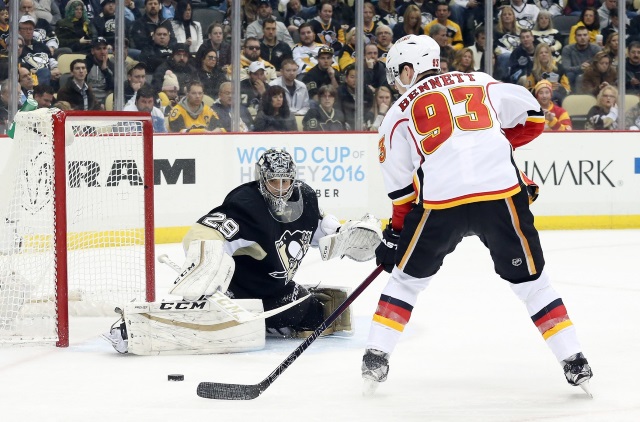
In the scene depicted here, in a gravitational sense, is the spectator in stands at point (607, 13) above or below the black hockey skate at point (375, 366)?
above

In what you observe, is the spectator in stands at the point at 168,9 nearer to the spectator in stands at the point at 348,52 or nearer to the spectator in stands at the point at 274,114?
the spectator in stands at the point at 274,114

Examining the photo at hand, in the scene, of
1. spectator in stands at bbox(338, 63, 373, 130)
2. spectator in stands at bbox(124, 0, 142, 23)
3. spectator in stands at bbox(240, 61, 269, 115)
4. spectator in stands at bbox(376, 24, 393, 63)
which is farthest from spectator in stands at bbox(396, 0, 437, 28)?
spectator in stands at bbox(124, 0, 142, 23)

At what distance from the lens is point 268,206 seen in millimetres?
4355

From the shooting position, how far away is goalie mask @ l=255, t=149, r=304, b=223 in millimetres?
4277

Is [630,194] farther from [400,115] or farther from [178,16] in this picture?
[400,115]

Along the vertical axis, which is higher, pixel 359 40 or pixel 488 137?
pixel 359 40

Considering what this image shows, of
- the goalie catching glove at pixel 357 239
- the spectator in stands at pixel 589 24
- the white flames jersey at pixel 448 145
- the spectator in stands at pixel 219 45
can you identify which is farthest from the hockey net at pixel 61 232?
the spectator in stands at pixel 589 24

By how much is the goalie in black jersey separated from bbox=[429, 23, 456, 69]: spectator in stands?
5.01 metres

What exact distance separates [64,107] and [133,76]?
0.52 meters

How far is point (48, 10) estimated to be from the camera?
771 cm

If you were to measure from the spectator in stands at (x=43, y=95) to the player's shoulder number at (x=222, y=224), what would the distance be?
12.1ft

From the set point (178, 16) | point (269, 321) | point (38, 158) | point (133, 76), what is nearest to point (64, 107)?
point (133, 76)

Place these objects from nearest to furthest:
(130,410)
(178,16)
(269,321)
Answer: (130,410) → (269,321) → (178,16)

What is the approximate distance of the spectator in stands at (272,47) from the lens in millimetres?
8609
